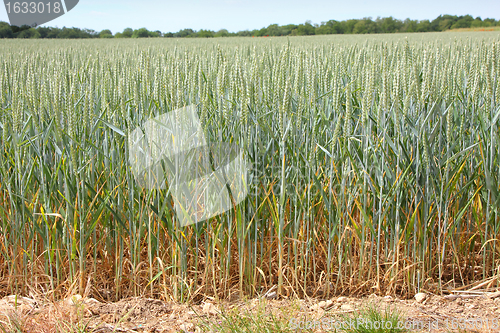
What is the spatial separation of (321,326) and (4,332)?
1010 mm

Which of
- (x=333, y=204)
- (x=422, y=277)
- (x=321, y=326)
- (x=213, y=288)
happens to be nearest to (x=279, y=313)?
(x=321, y=326)

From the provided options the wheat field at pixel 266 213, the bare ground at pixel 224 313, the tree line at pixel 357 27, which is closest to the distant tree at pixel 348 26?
the tree line at pixel 357 27

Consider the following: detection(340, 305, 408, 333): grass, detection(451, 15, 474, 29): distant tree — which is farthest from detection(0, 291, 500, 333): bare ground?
detection(451, 15, 474, 29): distant tree

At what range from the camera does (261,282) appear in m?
1.57

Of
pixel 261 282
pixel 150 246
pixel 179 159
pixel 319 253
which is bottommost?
pixel 261 282

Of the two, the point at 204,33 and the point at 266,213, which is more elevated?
the point at 204,33

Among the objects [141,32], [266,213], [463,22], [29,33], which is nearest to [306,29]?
[141,32]

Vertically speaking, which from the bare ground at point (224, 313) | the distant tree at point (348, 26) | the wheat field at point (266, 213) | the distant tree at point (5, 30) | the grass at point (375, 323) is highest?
the distant tree at point (348, 26)

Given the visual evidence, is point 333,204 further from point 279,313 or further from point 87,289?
point 87,289

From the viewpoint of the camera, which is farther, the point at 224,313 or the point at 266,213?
the point at 266,213

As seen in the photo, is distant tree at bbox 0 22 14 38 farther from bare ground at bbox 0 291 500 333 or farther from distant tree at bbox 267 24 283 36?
bare ground at bbox 0 291 500 333

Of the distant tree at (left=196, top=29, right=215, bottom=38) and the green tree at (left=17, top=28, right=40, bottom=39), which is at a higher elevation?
the distant tree at (left=196, top=29, right=215, bottom=38)

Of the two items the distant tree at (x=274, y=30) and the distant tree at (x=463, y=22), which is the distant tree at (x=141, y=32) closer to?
the distant tree at (x=274, y=30)

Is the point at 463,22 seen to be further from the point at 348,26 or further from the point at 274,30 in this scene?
the point at 274,30
